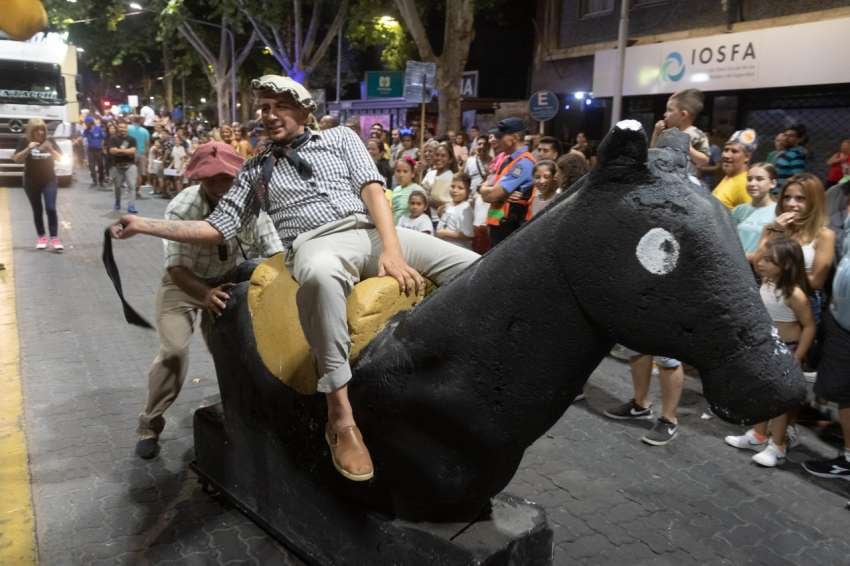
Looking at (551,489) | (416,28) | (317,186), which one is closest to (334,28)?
(416,28)

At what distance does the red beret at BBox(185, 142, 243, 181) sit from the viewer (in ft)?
12.8

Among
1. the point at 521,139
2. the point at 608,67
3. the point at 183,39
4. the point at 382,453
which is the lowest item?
the point at 382,453

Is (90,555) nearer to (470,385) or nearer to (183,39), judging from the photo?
(470,385)

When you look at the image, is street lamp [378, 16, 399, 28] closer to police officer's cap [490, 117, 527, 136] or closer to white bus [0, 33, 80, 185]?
white bus [0, 33, 80, 185]

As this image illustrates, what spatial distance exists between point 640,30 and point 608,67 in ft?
3.71

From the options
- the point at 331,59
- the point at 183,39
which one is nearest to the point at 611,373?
the point at 331,59

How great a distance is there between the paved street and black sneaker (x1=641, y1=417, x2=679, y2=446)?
56 mm

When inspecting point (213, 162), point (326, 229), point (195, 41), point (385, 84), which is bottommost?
point (326, 229)

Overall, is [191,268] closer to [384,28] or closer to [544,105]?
[544,105]

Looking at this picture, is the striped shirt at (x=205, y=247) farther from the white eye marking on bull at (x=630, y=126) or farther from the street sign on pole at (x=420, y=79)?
the street sign on pole at (x=420, y=79)

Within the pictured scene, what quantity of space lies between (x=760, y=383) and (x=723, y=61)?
529 inches

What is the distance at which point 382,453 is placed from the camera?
109 inches

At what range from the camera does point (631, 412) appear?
5434mm

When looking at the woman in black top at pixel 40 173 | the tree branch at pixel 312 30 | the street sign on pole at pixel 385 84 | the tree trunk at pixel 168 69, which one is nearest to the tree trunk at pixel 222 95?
the tree trunk at pixel 168 69
